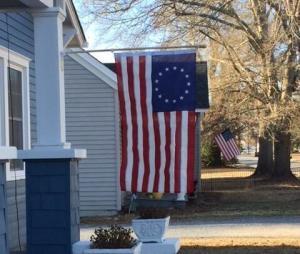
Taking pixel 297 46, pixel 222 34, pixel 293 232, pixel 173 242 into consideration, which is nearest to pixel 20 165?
pixel 173 242

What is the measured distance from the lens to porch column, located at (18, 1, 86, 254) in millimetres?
7398

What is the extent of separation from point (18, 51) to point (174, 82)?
3.97 m

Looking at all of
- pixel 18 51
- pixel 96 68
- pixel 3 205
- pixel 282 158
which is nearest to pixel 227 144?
pixel 282 158

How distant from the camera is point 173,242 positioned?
363 inches

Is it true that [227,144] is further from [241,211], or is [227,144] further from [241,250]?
[241,250]

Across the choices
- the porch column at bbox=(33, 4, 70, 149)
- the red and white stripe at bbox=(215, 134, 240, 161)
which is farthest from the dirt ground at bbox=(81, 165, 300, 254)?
the porch column at bbox=(33, 4, 70, 149)

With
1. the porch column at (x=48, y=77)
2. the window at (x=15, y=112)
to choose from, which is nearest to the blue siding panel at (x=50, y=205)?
the porch column at (x=48, y=77)

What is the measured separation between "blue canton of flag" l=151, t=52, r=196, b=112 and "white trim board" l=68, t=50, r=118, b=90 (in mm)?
9785

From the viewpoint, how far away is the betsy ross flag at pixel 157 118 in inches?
316

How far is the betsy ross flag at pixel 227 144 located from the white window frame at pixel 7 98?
62.1 ft

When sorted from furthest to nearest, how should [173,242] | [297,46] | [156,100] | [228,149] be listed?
[228,149] → [297,46] → [173,242] → [156,100]

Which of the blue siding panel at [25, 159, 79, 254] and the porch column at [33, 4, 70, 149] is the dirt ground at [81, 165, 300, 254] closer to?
the blue siding panel at [25, 159, 79, 254]

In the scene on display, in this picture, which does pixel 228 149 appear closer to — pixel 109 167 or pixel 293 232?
pixel 109 167

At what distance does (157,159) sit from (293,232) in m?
5.85
